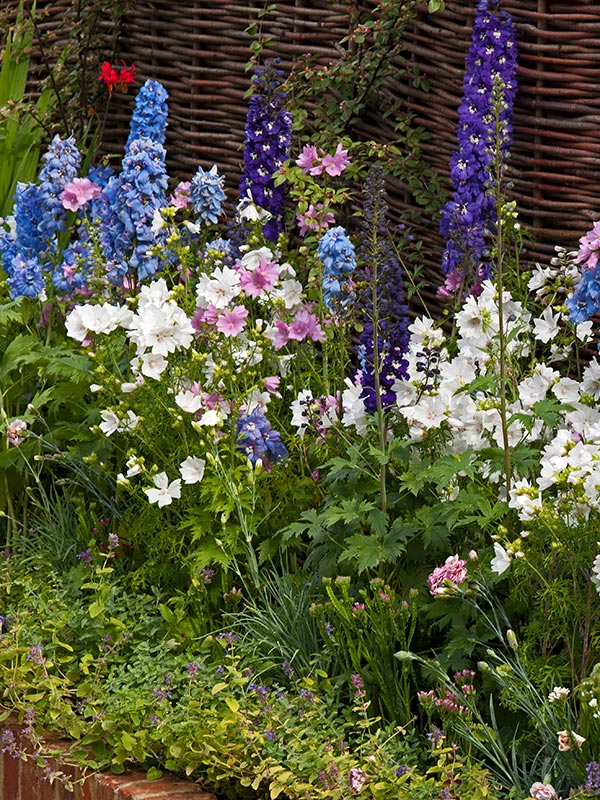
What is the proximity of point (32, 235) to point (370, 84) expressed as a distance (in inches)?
50.4

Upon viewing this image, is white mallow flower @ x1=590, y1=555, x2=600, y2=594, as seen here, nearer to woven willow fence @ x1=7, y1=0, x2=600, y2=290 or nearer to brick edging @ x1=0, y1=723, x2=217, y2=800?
brick edging @ x1=0, y1=723, x2=217, y2=800

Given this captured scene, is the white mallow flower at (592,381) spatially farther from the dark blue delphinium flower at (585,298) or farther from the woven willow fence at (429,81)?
the woven willow fence at (429,81)

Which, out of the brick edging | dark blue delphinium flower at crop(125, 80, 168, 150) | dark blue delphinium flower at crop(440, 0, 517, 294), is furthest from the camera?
dark blue delphinium flower at crop(125, 80, 168, 150)

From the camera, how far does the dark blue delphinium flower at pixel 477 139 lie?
3.83 metres

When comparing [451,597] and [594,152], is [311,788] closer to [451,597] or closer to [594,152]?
[451,597]

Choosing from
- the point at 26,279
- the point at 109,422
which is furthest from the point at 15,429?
the point at 26,279

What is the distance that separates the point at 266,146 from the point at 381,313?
1.15 meters

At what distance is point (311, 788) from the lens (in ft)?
9.12

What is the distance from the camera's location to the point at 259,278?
147 inches

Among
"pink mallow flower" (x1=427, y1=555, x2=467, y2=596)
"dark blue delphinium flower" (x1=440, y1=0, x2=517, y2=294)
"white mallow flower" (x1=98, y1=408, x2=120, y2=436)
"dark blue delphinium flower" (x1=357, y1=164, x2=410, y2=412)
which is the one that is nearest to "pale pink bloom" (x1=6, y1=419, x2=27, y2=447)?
"white mallow flower" (x1=98, y1=408, x2=120, y2=436)

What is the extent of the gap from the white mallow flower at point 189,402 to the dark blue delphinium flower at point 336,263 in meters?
0.44

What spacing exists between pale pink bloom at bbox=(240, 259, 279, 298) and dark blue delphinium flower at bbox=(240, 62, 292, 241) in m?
0.41

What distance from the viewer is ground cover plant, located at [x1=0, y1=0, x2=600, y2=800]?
2850mm

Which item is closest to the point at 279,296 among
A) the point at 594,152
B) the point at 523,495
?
the point at 594,152
